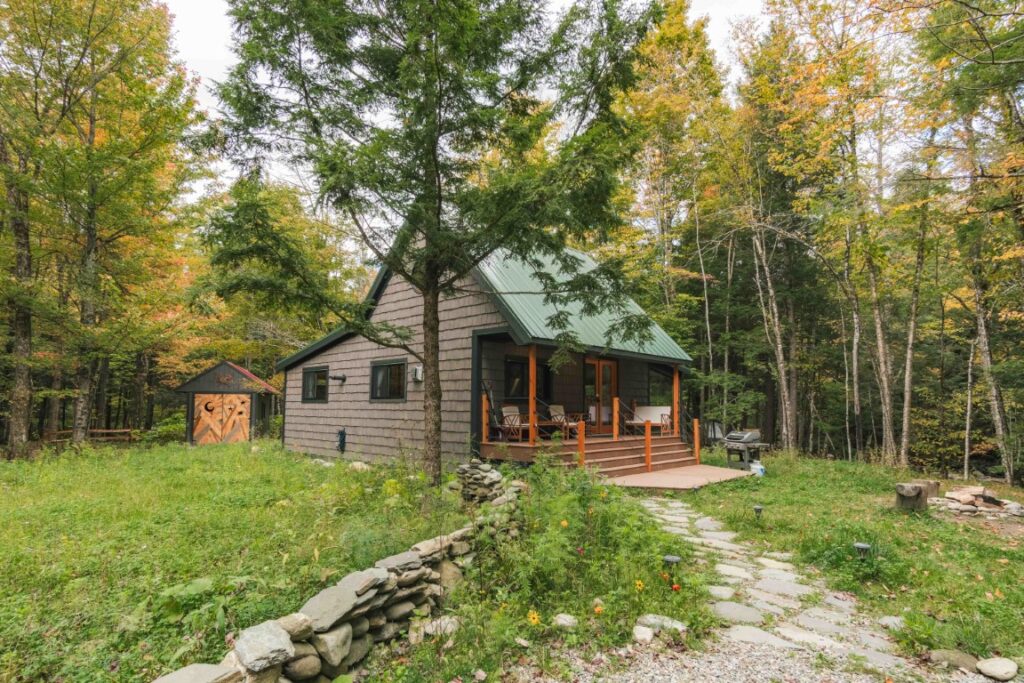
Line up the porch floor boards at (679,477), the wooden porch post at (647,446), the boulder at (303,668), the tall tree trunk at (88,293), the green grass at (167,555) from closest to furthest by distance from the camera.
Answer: the boulder at (303,668)
the green grass at (167,555)
the porch floor boards at (679,477)
the tall tree trunk at (88,293)
the wooden porch post at (647,446)

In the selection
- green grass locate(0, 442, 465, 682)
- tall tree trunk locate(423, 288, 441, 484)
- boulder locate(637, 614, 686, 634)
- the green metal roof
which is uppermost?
the green metal roof

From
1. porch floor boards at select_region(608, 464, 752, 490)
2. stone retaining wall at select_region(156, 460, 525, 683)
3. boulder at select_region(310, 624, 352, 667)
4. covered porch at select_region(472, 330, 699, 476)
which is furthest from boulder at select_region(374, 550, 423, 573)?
porch floor boards at select_region(608, 464, 752, 490)

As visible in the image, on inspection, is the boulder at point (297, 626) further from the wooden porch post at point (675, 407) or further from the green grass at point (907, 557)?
the wooden porch post at point (675, 407)

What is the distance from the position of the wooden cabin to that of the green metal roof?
3 centimetres

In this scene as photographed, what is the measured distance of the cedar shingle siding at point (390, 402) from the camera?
9102 millimetres

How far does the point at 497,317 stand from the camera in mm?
8688

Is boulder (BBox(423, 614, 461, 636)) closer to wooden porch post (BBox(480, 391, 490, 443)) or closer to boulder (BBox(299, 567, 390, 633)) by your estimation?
boulder (BBox(299, 567, 390, 633))

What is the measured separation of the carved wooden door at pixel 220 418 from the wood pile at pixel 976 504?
55.9ft

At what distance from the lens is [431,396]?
604cm

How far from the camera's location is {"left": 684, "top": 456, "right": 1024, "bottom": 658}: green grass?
3205mm

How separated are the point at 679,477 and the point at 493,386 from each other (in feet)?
12.6

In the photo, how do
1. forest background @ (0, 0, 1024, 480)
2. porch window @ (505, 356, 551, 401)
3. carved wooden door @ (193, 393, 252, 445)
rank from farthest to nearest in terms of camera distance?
carved wooden door @ (193, 393, 252, 445), porch window @ (505, 356, 551, 401), forest background @ (0, 0, 1024, 480)

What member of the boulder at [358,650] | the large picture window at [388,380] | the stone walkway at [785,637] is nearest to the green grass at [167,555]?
the boulder at [358,650]

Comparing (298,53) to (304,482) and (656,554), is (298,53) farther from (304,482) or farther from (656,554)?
(656,554)
